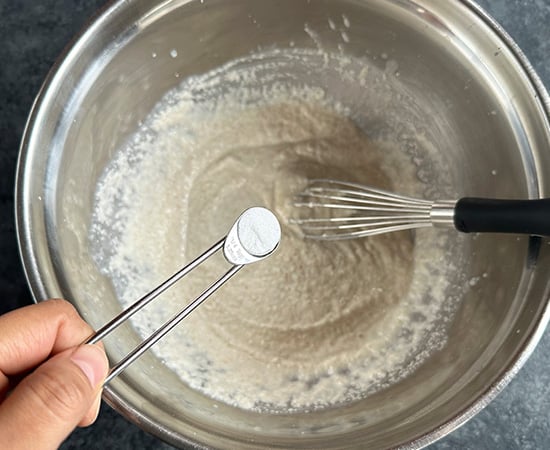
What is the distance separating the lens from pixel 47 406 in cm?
62

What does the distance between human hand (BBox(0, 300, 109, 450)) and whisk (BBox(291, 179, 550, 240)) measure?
19.7 inches

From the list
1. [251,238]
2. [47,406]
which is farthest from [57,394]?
[251,238]

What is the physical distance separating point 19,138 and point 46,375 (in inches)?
23.5

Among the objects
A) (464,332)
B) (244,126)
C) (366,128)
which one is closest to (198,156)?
(244,126)

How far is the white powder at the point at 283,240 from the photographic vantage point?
3.44 feet

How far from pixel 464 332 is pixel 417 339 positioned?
3.6 inches

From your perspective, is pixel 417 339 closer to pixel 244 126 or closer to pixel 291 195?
pixel 291 195

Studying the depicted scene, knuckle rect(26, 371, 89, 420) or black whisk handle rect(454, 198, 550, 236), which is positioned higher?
knuckle rect(26, 371, 89, 420)

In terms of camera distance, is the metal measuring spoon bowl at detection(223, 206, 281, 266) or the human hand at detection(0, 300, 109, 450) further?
the metal measuring spoon bowl at detection(223, 206, 281, 266)

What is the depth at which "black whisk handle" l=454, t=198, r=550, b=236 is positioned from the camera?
2.66ft

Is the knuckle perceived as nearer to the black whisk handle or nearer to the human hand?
the human hand

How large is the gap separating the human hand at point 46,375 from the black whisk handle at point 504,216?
531 millimetres

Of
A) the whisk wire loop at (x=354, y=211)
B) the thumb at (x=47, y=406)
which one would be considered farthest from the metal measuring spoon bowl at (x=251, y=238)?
the thumb at (x=47, y=406)

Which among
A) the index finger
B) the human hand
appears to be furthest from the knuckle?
the index finger
